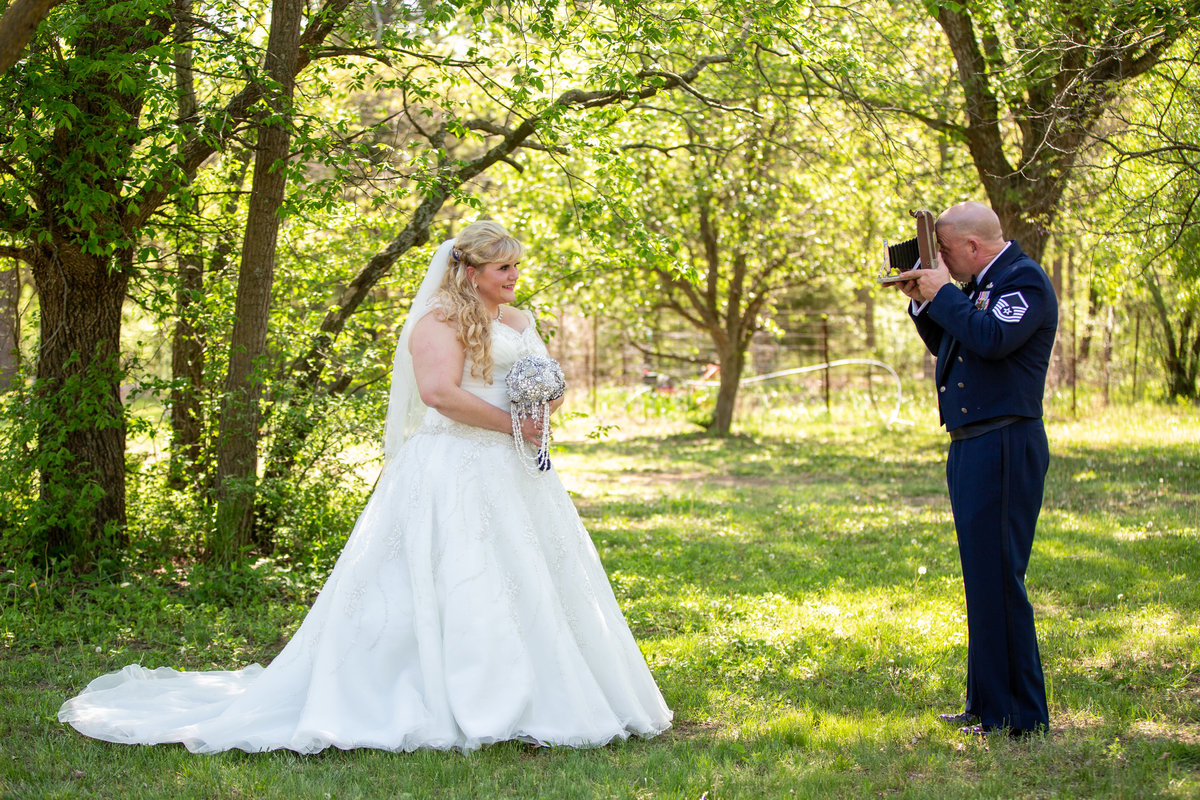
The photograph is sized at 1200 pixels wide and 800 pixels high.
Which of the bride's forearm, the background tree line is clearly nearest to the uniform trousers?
the bride's forearm

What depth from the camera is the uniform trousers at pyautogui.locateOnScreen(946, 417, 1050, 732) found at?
156 inches

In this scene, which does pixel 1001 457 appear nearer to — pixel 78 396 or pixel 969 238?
pixel 969 238


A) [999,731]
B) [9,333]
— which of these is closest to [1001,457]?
[999,731]

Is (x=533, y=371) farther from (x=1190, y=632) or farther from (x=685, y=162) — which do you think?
(x=685, y=162)

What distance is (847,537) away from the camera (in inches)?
344

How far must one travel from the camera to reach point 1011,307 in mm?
3857

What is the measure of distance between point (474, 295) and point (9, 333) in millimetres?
4546

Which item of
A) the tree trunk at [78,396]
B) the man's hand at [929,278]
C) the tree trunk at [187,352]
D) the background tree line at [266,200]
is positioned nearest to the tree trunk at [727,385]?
the background tree line at [266,200]

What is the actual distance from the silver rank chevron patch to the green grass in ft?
5.51

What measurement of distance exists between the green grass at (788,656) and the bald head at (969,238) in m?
1.95

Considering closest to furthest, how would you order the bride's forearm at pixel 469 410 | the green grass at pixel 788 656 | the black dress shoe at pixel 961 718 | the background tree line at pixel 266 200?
1. the green grass at pixel 788 656
2. the black dress shoe at pixel 961 718
3. the bride's forearm at pixel 469 410
4. the background tree line at pixel 266 200

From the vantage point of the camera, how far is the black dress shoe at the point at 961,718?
421 centimetres

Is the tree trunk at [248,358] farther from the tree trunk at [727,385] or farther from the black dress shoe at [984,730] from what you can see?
the tree trunk at [727,385]

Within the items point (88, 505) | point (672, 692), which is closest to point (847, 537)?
point (672, 692)
